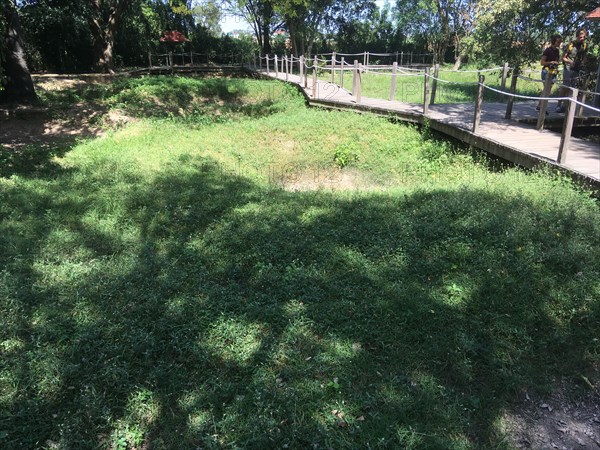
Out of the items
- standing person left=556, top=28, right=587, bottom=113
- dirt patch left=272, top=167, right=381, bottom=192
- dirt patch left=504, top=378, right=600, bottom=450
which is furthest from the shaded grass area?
dirt patch left=504, top=378, right=600, bottom=450

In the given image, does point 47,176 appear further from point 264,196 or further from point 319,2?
point 319,2

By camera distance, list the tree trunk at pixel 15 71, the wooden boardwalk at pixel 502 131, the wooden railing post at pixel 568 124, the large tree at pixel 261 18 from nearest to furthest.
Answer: the wooden railing post at pixel 568 124 → the wooden boardwalk at pixel 502 131 → the tree trunk at pixel 15 71 → the large tree at pixel 261 18

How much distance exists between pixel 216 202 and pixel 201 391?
3.80m

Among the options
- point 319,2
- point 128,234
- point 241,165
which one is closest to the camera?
point 128,234

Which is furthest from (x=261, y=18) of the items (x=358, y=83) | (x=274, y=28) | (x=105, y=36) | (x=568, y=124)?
(x=568, y=124)

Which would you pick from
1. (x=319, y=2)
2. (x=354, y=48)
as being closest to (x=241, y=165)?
(x=319, y=2)

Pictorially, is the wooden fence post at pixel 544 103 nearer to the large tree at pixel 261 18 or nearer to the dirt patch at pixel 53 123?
the dirt patch at pixel 53 123

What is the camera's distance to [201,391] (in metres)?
3.28

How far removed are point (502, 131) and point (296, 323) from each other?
7075mm

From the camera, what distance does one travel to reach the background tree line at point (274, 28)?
11.1m

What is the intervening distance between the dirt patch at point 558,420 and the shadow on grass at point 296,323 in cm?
13

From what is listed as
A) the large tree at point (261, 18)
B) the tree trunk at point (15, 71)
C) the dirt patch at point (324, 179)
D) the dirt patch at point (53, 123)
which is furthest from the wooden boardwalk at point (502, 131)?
the large tree at point (261, 18)

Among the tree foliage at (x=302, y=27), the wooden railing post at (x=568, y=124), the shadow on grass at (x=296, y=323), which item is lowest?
the shadow on grass at (x=296, y=323)

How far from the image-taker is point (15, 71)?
13156 mm
